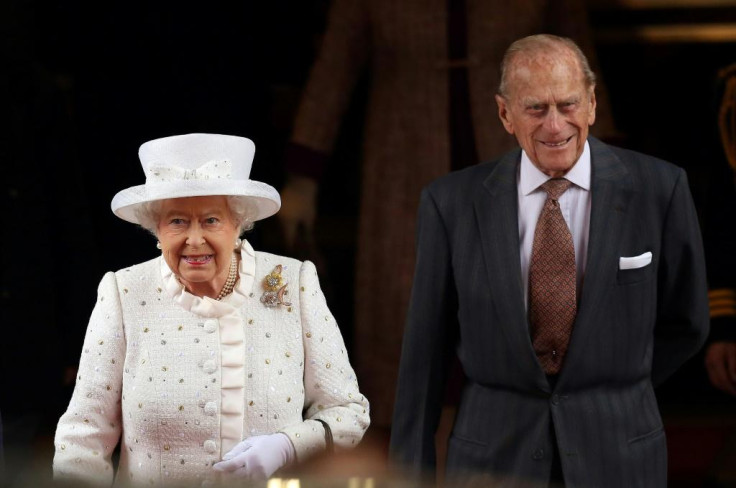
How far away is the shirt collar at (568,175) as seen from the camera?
3.01 m

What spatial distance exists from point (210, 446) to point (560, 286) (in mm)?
828

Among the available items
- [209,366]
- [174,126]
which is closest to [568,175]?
[209,366]

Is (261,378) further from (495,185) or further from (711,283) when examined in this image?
(711,283)

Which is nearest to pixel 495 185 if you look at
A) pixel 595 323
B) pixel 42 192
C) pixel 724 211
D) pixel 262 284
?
pixel 595 323

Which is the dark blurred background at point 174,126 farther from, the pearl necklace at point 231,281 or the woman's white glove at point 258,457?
the woman's white glove at point 258,457

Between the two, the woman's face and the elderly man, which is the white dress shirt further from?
the woman's face

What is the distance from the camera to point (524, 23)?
3662mm

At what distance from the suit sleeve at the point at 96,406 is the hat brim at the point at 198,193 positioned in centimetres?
22

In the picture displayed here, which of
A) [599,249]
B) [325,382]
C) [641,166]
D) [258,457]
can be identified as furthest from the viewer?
[641,166]

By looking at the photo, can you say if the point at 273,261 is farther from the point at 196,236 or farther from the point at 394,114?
the point at 394,114

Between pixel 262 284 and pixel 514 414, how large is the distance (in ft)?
2.15

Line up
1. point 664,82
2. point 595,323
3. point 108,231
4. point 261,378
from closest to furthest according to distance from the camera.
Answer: point 261,378 < point 595,323 < point 108,231 < point 664,82

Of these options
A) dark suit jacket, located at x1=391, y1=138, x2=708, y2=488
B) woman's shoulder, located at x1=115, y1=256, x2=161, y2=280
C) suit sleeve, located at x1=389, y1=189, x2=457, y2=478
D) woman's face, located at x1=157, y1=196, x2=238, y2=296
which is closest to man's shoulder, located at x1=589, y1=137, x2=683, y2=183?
dark suit jacket, located at x1=391, y1=138, x2=708, y2=488

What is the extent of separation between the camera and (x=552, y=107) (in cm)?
295
